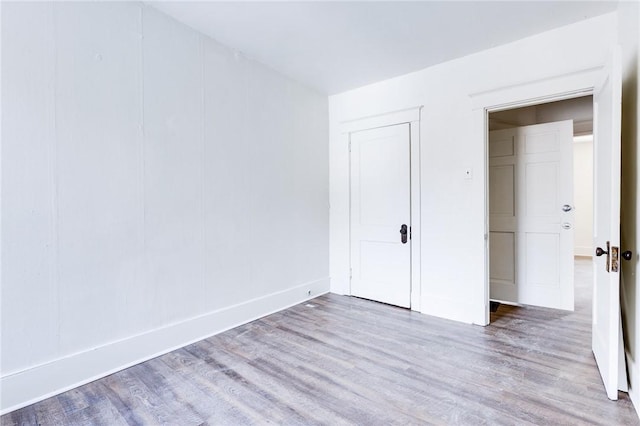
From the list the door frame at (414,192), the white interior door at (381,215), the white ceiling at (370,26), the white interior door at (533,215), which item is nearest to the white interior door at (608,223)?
the white ceiling at (370,26)

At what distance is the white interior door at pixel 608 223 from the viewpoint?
1866mm

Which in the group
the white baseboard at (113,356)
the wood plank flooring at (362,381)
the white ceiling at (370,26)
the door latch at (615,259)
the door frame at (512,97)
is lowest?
the wood plank flooring at (362,381)

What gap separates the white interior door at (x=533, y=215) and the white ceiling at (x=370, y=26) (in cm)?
128

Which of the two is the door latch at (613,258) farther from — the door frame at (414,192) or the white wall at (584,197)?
the white wall at (584,197)

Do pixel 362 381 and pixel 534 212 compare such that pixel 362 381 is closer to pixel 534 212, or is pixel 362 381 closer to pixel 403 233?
pixel 403 233

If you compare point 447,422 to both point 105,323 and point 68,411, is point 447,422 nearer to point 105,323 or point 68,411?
point 68,411

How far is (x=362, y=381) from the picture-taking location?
2.14m

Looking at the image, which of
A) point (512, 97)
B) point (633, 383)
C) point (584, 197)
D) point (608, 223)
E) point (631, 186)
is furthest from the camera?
point (584, 197)

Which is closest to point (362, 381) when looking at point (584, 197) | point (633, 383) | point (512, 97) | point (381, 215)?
point (633, 383)

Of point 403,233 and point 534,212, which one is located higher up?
point 534,212

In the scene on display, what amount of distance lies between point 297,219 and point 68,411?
8.54 ft

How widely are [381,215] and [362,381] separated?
2136mm

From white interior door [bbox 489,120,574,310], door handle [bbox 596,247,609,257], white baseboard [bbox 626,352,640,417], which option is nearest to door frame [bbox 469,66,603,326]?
white interior door [bbox 489,120,574,310]

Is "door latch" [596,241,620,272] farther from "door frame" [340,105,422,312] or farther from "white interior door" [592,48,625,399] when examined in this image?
"door frame" [340,105,422,312]
